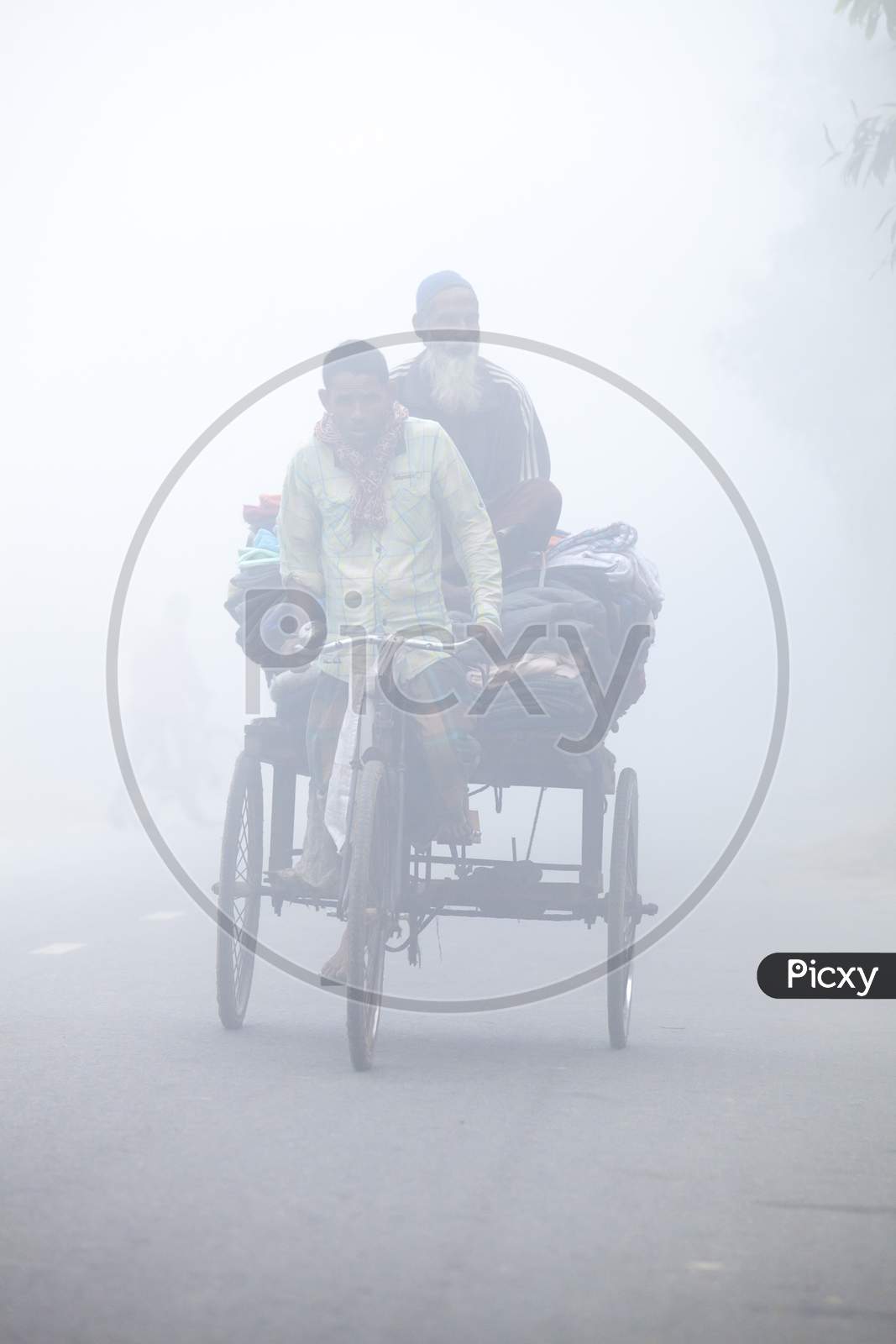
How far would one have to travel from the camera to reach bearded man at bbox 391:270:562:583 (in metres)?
8.16

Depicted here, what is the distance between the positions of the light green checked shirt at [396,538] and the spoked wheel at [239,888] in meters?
0.68

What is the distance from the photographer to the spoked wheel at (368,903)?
619 cm

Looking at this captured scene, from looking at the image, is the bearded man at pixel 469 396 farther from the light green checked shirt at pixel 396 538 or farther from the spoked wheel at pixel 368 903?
the spoked wheel at pixel 368 903

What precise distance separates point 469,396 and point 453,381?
0.31 ft

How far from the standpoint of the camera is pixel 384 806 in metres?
6.71

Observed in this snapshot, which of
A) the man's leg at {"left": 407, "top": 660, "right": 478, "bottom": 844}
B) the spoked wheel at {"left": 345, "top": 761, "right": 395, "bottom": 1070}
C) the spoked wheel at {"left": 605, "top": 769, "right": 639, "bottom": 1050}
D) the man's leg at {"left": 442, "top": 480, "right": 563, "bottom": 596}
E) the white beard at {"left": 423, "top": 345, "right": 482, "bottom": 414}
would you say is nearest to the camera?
the spoked wheel at {"left": 345, "top": 761, "right": 395, "bottom": 1070}

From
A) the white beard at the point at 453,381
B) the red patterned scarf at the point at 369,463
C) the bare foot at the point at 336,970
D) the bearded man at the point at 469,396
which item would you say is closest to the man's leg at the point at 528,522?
the bearded man at the point at 469,396

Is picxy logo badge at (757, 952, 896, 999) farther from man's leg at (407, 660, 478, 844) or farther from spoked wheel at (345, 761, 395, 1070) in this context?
spoked wheel at (345, 761, 395, 1070)

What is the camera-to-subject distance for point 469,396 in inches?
328

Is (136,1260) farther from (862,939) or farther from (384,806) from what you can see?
(862,939)

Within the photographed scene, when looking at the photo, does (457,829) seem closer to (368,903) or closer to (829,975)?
(368,903)

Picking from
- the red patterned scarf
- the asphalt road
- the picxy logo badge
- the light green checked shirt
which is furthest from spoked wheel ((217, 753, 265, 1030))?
the picxy logo badge

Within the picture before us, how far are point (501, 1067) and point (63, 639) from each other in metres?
59.9

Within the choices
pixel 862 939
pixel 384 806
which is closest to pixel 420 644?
pixel 384 806
